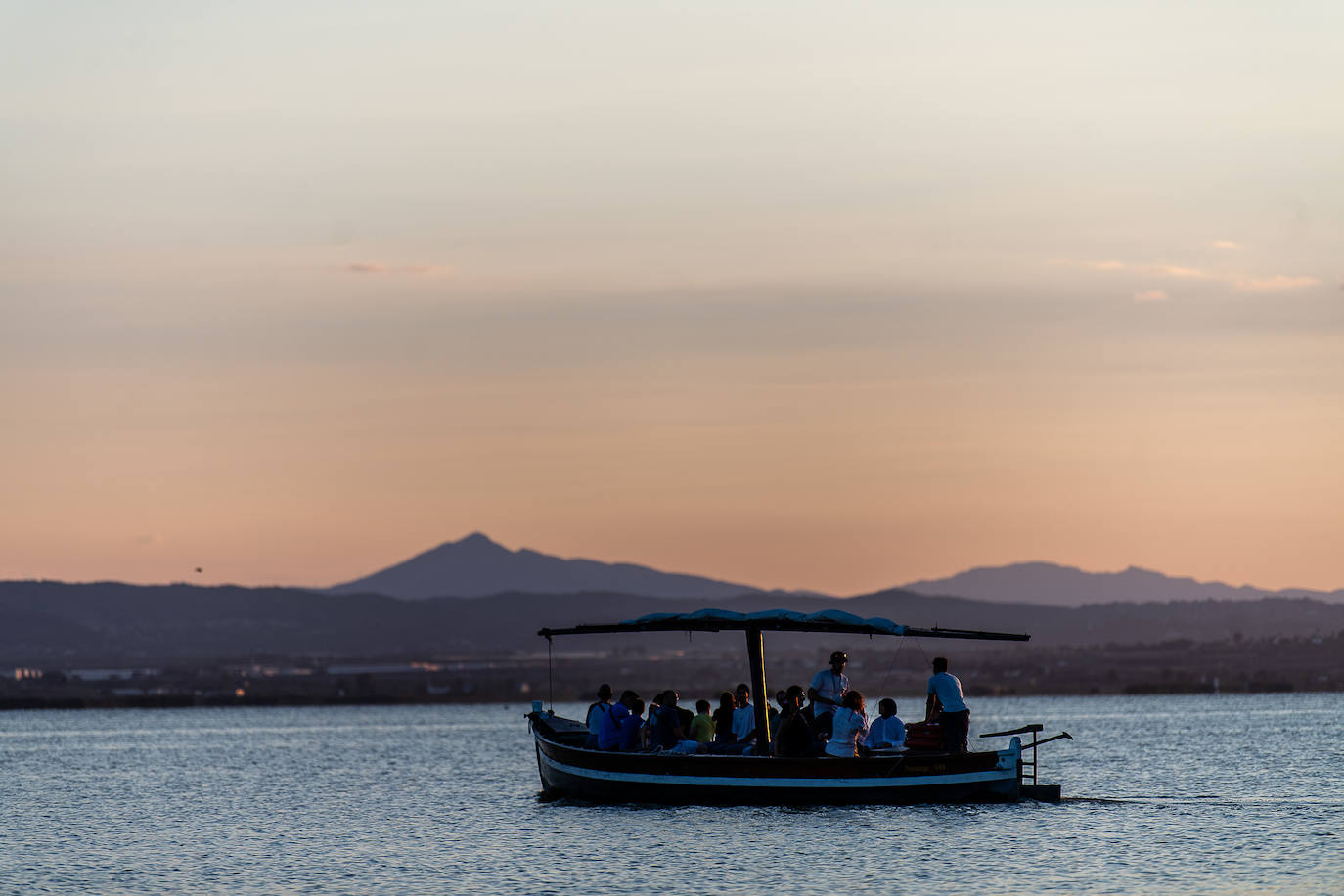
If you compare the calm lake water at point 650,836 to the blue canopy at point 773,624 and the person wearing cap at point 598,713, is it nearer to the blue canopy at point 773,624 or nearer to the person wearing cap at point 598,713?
the person wearing cap at point 598,713

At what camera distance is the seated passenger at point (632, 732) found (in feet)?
153

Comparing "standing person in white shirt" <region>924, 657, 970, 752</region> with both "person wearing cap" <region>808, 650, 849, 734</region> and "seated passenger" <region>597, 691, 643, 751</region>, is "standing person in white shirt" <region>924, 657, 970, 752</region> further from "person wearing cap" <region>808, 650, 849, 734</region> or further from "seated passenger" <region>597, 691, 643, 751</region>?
"seated passenger" <region>597, 691, 643, 751</region>

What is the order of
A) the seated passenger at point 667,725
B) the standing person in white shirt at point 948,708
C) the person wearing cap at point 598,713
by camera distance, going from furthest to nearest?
the person wearing cap at point 598,713 → the seated passenger at point 667,725 → the standing person in white shirt at point 948,708

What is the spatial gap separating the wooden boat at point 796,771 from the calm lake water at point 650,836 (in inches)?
31.4

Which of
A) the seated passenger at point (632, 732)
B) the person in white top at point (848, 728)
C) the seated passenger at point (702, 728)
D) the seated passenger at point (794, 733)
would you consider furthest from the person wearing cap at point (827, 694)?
the seated passenger at point (632, 732)

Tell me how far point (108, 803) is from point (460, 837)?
21.0 m

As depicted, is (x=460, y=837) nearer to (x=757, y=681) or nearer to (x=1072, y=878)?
(x=757, y=681)

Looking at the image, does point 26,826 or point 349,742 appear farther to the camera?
point 349,742

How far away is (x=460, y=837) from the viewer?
4619 cm

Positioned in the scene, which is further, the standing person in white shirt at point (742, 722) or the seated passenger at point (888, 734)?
the standing person in white shirt at point (742, 722)

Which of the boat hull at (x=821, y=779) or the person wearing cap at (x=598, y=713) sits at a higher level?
the person wearing cap at (x=598, y=713)

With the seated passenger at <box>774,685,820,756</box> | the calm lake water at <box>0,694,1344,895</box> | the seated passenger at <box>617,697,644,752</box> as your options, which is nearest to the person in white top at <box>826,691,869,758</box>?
the seated passenger at <box>774,685,820,756</box>

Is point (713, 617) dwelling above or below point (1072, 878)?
above

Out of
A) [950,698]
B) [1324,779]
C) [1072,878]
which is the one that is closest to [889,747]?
[950,698]
